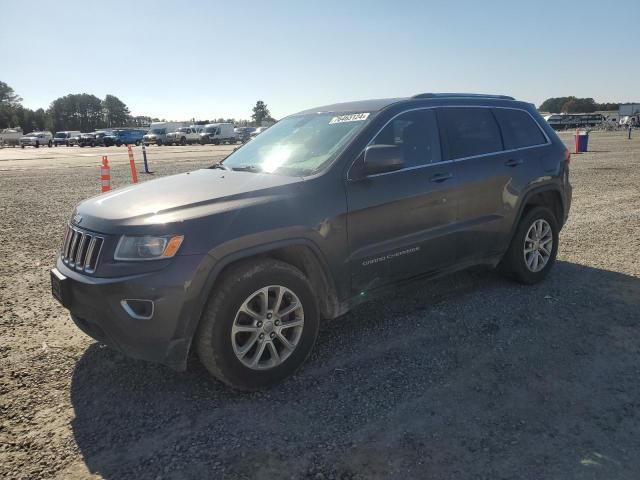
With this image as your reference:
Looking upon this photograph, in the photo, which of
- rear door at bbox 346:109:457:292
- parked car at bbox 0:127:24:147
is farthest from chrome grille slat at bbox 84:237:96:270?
parked car at bbox 0:127:24:147

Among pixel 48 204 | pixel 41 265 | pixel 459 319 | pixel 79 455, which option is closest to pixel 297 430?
pixel 79 455

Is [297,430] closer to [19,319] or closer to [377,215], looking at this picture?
[377,215]

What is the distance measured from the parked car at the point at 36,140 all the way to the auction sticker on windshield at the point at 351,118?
59.5 metres

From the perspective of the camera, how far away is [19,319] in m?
4.40

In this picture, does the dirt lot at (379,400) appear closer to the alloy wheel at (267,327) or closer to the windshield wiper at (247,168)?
the alloy wheel at (267,327)

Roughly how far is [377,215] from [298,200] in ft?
2.25

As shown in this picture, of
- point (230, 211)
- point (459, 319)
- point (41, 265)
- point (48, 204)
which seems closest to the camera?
point (230, 211)

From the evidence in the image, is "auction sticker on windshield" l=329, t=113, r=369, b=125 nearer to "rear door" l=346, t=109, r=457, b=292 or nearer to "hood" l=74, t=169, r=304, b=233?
"rear door" l=346, t=109, r=457, b=292

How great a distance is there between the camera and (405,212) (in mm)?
3867

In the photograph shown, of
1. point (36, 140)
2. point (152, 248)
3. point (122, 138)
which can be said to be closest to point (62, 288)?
point (152, 248)

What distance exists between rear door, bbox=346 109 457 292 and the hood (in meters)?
0.60

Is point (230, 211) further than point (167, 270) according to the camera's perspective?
Yes

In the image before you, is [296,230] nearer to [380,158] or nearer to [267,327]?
[267,327]

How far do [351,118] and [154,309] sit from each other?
221cm
